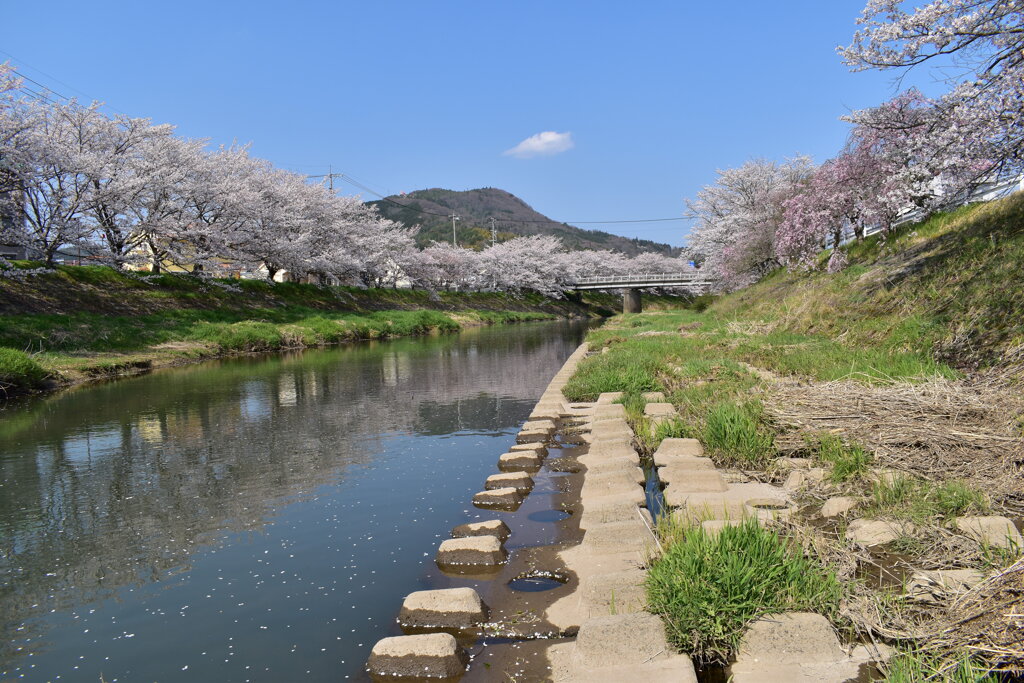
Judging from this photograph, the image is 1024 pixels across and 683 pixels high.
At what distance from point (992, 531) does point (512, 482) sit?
4072mm

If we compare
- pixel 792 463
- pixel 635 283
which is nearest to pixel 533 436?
pixel 792 463

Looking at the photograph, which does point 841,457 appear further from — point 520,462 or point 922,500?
point 520,462

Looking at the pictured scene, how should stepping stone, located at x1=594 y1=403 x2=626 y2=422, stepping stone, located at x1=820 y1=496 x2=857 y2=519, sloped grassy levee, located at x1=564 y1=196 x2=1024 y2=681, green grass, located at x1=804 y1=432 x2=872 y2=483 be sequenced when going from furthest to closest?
stepping stone, located at x1=594 y1=403 x2=626 y2=422 < green grass, located at x1=804 y1=432 x2=872 y2=483 < stepping stone, located at x1=820 y1=496 x2=857 y2=519 < sloped grassy levee, located at x1=564 y1=196 x2=1024 y2=681

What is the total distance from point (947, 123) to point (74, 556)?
1165 centimetres

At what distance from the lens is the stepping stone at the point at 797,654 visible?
291 cm

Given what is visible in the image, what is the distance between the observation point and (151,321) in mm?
23922

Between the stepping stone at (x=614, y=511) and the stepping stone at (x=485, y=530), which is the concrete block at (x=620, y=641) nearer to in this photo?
the stepping stone at (x=614, y=511)

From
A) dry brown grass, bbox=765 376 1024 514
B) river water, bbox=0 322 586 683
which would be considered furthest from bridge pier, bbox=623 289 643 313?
dry brown grass, bbox=765 376 1024 514

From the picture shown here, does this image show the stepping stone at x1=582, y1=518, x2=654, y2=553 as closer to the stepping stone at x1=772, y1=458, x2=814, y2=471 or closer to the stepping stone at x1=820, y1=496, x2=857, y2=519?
the stepping stone at x1=820, y1=496, x2=857, y2=519

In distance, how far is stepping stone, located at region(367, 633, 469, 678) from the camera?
11.4 feet

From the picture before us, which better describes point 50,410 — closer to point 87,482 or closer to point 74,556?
point 87,482

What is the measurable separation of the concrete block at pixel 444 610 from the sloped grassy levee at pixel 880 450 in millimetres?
1101

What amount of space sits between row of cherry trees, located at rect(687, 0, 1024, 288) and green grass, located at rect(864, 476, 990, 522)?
17.6 ft

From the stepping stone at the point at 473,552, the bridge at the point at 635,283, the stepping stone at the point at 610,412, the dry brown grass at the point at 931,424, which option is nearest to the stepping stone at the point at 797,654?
the dry brown grass at the point at 931,424
